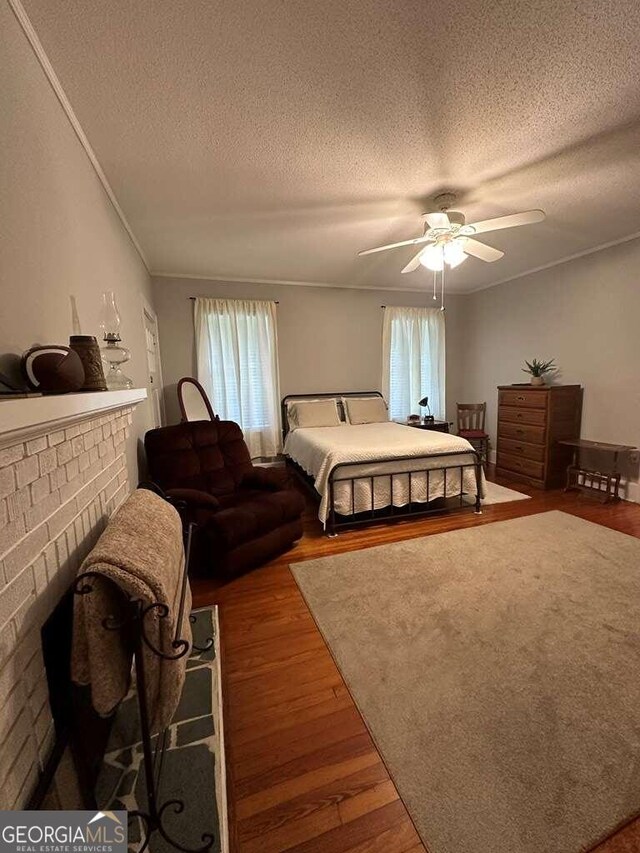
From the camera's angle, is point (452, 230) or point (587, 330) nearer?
point (452, 230)

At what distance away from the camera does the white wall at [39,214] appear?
101 cm

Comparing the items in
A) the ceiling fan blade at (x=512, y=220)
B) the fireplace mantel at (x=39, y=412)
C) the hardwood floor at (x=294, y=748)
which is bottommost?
the hardwood floor at (x=294, y=748)

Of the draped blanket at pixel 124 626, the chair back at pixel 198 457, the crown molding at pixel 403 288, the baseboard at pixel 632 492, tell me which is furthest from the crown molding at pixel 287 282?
the draped blanket at pixel 124 626

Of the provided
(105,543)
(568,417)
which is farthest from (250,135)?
(568,417)

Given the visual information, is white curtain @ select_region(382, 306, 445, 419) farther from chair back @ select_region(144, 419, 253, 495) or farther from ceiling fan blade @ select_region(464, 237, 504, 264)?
chair back @ select_region(144, 419, 253, 495)

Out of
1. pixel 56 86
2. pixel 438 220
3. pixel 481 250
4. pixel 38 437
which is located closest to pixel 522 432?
pixel 481 250

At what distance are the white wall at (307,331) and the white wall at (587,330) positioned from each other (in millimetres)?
1298

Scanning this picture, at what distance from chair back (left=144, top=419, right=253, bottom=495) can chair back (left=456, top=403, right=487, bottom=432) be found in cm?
342

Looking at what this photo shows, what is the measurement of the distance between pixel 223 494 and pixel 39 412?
226 centimetres

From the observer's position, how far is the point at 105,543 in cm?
96

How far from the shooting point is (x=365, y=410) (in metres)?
4.62

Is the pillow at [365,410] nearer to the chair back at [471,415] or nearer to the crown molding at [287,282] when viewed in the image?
the chair back at [471,415]

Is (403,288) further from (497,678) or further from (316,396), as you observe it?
(497,678)

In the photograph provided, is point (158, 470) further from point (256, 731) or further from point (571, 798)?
point (571, 798)
